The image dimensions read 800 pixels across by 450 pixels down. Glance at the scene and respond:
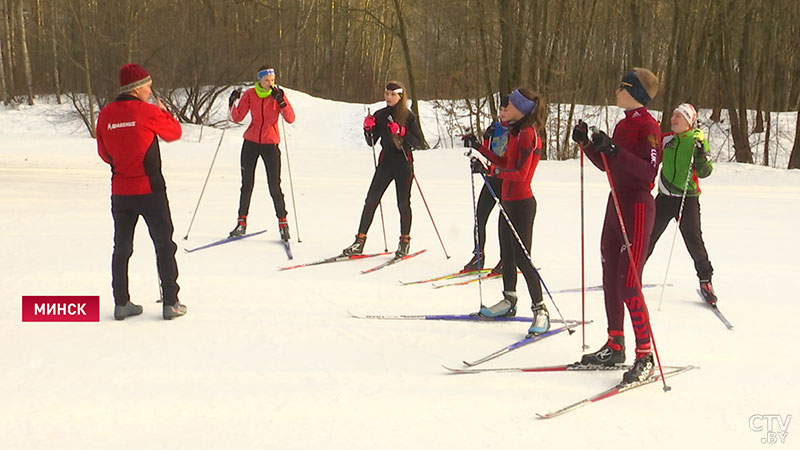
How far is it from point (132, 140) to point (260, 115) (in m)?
2.93

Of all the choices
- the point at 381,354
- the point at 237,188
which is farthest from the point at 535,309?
the point at 237,188

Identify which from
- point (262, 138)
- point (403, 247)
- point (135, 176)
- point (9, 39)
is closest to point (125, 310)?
point (135, 176)

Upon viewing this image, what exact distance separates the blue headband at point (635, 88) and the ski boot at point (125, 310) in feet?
11.9

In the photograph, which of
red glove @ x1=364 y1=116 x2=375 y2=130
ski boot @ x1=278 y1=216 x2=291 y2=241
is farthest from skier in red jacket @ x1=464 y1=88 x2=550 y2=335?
ski boot @ x1=278 y1=216 x2=291 y2=241

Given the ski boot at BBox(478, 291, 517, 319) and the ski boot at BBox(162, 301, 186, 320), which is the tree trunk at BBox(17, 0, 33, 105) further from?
the ski boot at BBox(478, 291, 517, 319)

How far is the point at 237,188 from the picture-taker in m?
11.7

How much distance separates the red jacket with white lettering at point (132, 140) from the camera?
14.6 feet

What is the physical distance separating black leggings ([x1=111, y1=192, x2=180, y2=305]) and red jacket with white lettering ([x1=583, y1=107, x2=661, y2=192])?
113 inches

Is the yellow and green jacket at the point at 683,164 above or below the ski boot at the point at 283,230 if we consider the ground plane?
above

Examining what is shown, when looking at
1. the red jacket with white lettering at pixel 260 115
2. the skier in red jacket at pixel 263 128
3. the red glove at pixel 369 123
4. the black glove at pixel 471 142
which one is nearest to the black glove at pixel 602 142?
the black glove at pixel 471 142

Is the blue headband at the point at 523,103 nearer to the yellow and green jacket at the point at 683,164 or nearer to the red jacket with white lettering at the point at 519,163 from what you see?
the red jacket with white lettering at the point at 519,163

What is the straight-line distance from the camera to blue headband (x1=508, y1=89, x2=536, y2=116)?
4.39 m

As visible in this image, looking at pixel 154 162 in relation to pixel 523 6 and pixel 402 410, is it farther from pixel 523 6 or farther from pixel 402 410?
pixel 523 6

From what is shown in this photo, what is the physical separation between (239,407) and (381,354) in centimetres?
106
